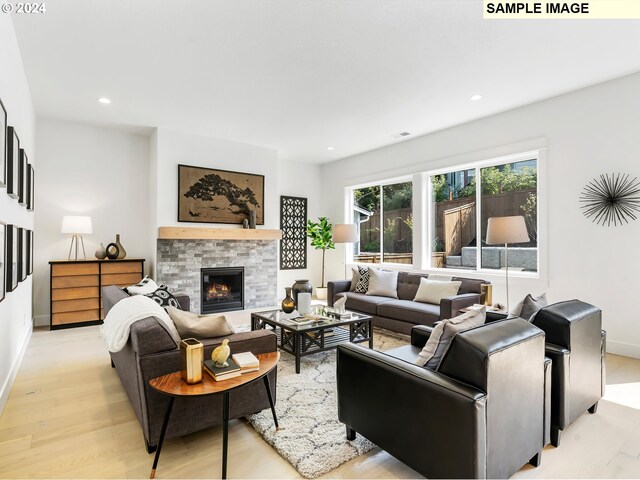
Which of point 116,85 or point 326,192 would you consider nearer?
point 116,85

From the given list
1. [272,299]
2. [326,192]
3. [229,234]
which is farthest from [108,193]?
[326,192]

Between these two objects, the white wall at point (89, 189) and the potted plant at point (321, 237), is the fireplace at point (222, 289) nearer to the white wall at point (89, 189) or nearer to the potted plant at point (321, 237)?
the white wall at point (89, 189)

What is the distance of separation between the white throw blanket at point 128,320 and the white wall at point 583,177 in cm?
421

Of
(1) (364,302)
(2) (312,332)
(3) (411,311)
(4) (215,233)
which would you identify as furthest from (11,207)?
(3) (411,311)

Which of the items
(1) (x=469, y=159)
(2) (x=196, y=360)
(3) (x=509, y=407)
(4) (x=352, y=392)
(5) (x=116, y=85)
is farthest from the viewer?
(1) (x=469, y=159)

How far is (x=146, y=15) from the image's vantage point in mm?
2701

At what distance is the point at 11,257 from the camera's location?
2.74 meters

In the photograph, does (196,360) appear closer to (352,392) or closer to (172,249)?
(352,392)

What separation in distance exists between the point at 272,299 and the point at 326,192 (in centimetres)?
268

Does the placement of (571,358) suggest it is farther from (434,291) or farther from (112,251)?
(112,251)

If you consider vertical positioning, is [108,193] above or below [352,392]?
above

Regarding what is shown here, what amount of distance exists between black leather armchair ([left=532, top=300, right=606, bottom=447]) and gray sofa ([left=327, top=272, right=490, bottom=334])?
1.46 meters

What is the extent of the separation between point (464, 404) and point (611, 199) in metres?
3.58

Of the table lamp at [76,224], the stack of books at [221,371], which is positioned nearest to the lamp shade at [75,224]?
the table lamp at [76,224]
